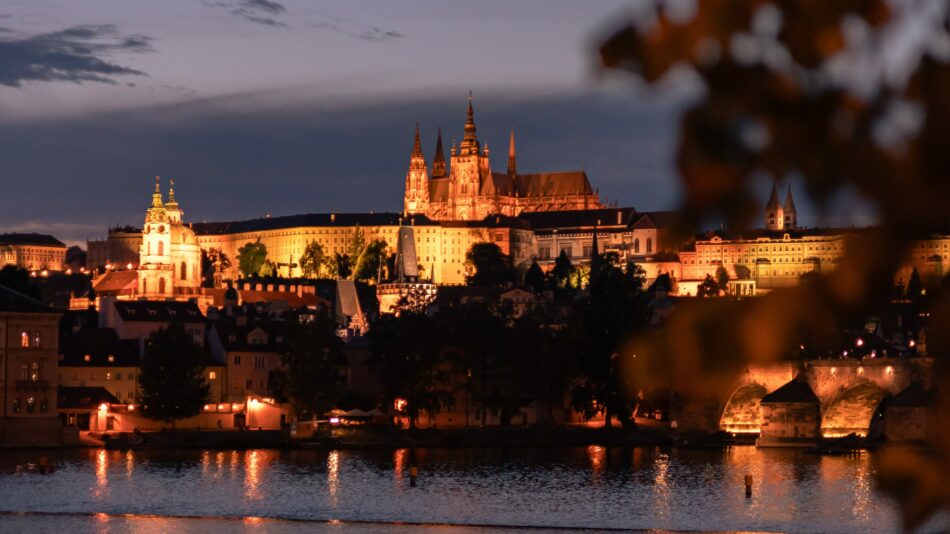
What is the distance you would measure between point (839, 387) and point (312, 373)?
21.4m

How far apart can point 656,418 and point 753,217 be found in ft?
268

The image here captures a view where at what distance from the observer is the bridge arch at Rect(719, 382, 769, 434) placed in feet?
264

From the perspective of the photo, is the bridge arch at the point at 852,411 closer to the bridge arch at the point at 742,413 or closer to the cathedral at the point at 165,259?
the bridge arch at the point at 742,413

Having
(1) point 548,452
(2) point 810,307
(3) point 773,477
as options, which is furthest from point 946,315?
(1) point 548,452

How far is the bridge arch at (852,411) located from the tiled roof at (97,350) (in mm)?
31060

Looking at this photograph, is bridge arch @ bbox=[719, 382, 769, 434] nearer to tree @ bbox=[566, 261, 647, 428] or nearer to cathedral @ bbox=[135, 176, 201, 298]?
tree @ bbox=[566, 261, 647, 428]

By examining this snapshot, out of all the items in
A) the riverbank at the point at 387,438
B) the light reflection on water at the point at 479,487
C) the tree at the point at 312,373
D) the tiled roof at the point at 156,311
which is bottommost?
the light reflection on water at the point at 479,487

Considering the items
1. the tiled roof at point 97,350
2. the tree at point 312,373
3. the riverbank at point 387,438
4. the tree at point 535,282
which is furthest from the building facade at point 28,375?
the tree at point 535,282

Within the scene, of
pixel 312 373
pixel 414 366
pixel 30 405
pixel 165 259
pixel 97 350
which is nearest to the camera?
pixel 30 405

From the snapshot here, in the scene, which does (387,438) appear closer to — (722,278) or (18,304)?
(18,304)

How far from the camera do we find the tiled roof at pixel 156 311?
93.4 m

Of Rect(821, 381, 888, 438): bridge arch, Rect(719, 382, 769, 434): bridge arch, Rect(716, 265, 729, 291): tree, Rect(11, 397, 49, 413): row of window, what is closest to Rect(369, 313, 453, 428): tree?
Rect(719, 382, 769, 434): bridge arch

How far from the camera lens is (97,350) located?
83562 millimetres

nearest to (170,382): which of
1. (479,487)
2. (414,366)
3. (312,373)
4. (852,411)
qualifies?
(312,373)
